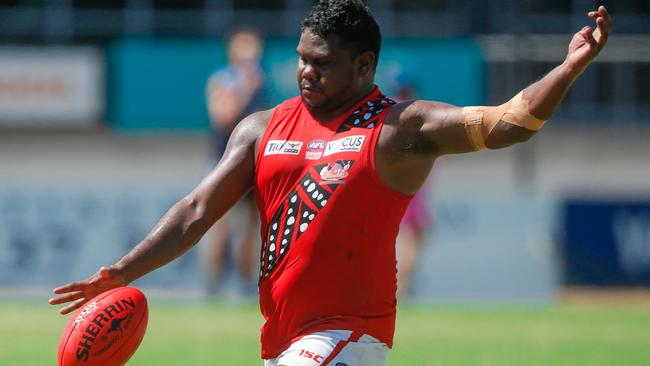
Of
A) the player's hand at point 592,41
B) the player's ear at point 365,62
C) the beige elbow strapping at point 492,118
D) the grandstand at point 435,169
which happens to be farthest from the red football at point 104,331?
the grandstand at point 435,169

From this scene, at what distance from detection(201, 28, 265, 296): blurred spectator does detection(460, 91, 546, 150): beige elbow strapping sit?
7930mm

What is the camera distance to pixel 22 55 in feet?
67.9

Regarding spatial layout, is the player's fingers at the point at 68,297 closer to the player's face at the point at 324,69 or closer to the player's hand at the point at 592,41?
the player's face at the point at 324,69

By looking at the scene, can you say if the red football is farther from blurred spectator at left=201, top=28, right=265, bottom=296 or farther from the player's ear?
blurred spectator at left=201, top=28, right=265, bottom=296

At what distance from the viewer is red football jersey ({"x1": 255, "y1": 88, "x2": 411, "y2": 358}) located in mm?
5188

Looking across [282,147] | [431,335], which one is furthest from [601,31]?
[431,335]

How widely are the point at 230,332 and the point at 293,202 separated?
5.44m

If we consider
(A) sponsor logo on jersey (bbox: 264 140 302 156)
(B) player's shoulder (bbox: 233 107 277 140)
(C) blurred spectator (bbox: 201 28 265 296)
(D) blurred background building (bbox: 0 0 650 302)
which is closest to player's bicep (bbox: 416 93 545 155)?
(A) sponsor logo on jersey (bbox: 264 140 302 156)

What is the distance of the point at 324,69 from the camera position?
5250 mm

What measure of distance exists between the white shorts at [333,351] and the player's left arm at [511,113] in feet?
2.67

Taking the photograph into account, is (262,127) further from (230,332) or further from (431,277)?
(431,277)

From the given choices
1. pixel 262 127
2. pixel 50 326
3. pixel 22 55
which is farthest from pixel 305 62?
pixel 22 55

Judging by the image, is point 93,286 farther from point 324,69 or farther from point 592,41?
point 592,41

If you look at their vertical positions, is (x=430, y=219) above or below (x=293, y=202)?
below
